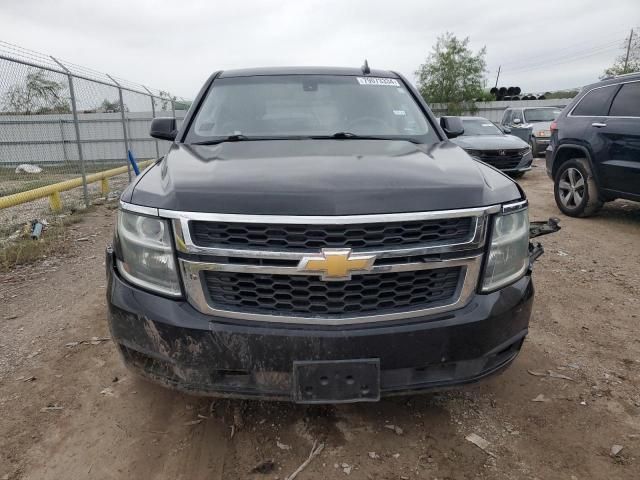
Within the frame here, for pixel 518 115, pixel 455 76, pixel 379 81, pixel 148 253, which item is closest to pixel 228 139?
pixel 148 253

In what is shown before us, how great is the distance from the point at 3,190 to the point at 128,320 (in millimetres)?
5802

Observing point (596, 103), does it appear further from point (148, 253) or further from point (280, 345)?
point (148, 253)

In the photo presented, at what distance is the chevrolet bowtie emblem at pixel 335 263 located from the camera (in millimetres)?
1844

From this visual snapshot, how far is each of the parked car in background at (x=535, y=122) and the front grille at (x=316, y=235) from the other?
15079 mm

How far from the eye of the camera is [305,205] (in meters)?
1.87

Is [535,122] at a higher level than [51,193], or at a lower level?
higher

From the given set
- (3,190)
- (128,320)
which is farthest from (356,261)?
(3,190)

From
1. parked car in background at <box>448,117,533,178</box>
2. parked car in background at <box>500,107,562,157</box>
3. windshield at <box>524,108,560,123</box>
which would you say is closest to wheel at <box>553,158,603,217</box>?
parked car in background at <box>448,117,533,178</box>

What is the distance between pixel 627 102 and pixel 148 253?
6.24 metres

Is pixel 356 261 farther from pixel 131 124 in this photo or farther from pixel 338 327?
pixel 131 124

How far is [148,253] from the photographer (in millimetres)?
2010

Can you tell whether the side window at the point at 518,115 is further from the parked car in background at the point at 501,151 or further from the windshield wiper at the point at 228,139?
the windshield wiper at the point at 228,139

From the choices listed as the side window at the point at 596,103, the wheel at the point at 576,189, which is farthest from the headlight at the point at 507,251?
the side window at the point at 596,103

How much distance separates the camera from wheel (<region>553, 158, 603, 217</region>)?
6477mm
